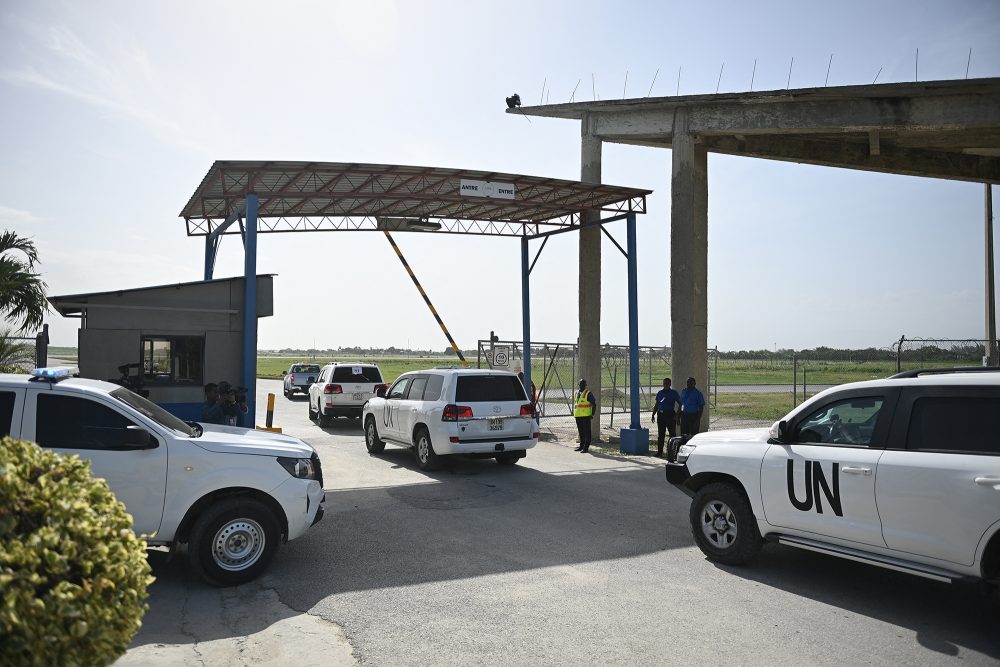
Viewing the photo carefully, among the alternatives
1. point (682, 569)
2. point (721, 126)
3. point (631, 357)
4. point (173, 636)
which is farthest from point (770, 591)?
point (721, 126)

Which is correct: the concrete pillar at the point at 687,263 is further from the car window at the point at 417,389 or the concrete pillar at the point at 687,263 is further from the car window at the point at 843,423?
the car window at the point at 843,423

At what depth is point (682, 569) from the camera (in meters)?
6.89

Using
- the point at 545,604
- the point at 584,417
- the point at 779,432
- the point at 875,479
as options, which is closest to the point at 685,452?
the point at 779,432

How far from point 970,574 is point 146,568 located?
5448 millimetres

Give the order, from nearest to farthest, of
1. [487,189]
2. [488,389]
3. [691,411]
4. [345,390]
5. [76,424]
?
[76,424]
[488,389]
[691,411]
[487,189]
[345,390]

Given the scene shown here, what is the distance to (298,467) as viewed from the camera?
22.2 ft

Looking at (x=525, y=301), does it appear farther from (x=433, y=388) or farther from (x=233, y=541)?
(x=233, y=541)

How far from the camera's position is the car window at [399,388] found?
14.2m

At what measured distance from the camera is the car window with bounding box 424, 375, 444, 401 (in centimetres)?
1294

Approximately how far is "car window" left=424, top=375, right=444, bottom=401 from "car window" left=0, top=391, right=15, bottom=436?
7.49 metres

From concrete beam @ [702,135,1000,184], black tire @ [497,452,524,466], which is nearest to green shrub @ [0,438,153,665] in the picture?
black tire @ [497,452,524,466]

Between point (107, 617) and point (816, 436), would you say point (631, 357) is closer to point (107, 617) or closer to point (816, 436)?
point (816, 436)

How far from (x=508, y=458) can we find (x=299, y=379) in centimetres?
2384

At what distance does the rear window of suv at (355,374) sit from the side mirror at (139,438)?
14886mm
